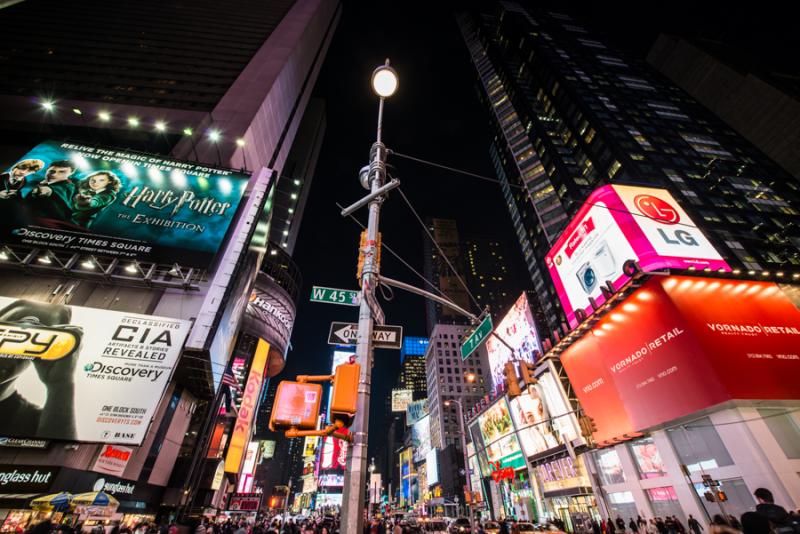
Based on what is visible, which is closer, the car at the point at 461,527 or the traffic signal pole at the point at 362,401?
the traffic signal pole at the point at 362,401

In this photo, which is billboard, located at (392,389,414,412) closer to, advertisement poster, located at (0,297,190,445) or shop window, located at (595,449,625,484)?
shop window, located at (595,449,625,484)

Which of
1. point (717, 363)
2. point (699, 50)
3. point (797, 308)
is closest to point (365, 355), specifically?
point (717, 363)

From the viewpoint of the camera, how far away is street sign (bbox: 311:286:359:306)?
6833mm

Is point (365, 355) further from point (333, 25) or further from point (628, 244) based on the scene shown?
point (333, 25)

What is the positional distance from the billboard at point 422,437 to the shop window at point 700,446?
82.5 metres

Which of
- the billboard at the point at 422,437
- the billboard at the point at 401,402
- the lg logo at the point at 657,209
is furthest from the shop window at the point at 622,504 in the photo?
the billboard at the point at 401,402

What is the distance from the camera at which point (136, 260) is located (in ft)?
60.4

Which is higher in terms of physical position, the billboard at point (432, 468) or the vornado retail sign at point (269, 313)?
the vornado retail sign at point (269, 313)

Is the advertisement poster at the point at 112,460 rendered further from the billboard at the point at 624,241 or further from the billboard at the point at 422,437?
the billboard at the point at 422,437

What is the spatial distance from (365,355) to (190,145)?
101 feet

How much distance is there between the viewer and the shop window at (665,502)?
1752 centimetres

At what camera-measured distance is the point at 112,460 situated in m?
16.5

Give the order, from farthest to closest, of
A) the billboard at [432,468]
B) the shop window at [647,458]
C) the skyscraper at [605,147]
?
the billboard at [432,468]
the skyscraper at [605,147]
the shop window at [647,458]

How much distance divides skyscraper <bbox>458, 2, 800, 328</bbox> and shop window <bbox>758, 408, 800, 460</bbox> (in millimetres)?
29970
